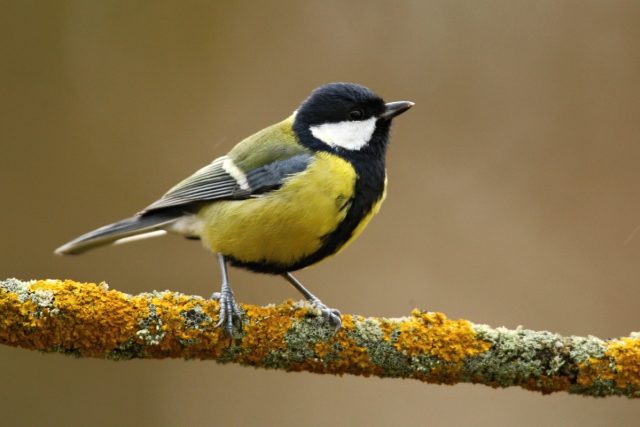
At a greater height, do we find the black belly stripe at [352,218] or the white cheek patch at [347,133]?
the white cheek patch at [347,133]

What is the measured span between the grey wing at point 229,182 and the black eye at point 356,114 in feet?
0.80

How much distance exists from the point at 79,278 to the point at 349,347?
195 cm

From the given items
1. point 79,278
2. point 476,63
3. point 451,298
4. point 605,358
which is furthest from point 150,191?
point 605,358

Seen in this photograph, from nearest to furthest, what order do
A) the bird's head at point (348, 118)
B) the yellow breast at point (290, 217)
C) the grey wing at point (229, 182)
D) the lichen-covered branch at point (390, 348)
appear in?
the lichen-covered branch at point (390, 348), the yellow breast at point (290, 217), the grey wing at point (229, 182), the bird's head at point (348, 118)

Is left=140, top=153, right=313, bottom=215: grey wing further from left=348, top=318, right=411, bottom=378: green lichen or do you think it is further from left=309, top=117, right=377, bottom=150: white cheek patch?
left=348, top=318, right=411, bottom=378: green lichen

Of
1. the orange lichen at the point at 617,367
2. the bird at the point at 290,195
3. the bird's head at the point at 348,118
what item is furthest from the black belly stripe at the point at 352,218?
the orange lichen at the point at 617,367

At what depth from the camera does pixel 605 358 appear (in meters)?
2.00

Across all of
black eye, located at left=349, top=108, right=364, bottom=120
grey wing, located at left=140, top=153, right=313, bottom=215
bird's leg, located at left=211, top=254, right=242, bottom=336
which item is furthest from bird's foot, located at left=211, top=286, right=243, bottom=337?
black eye, located at left=349, top=108, right=364, bottom=120

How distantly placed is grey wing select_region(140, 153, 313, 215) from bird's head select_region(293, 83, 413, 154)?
148 millimetres

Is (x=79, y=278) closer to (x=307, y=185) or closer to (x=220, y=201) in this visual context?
(x=220, y=201)

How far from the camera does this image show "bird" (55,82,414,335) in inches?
95.8

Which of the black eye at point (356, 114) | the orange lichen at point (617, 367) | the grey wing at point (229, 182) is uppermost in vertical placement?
the black eye at point (356, 114)

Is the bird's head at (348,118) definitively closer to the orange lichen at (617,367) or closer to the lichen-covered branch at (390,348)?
the lichen-covered branch at (390,348)

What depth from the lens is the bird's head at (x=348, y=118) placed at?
106 inches
